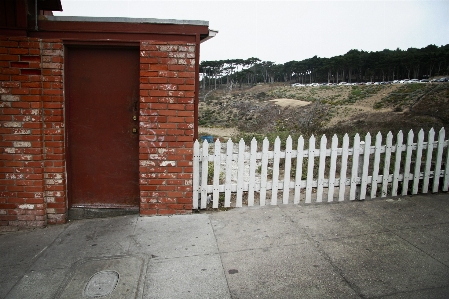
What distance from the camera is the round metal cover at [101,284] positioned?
260cm

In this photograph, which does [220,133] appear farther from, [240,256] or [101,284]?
[101,284]

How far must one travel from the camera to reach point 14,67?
150 inches

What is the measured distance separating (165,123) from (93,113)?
1.05 m

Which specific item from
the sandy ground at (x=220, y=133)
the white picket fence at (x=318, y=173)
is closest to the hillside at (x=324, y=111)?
the sandy ground at (x=220, y=133)

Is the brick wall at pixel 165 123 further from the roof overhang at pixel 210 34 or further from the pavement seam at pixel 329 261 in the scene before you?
the pavement seam at pixel 329 261

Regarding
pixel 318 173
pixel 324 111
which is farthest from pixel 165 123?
pixel 324 111

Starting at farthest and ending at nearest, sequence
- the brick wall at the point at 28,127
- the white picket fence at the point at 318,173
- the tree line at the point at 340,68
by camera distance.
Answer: the tree line at the point at 340,68, the white picket fence at the point at 318,173, the brick wall at the point at 28,127

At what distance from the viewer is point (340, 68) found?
76.6m

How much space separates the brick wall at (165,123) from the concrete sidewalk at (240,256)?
1.33 feet

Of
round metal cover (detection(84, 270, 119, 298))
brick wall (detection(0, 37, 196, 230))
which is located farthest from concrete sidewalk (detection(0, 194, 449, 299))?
brick wall (detection(0, 37, 196, 230))

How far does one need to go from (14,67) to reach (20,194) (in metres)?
1.64

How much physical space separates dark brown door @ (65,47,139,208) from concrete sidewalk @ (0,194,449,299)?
475 mm

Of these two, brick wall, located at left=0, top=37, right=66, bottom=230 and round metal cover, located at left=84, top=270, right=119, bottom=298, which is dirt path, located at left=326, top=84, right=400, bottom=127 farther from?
round metal cover, located at left=84, top=270, right=119, bottom=298

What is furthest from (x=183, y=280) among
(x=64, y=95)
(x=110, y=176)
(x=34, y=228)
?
(x=64, y=95)
